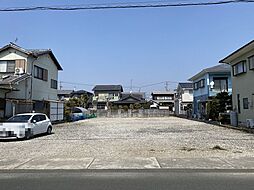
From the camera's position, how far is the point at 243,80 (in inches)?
822

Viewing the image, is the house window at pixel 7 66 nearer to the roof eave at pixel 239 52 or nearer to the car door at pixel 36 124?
the car door at pixel 36 124

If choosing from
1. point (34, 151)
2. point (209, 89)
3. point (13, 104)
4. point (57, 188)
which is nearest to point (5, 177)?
point (57, 188)

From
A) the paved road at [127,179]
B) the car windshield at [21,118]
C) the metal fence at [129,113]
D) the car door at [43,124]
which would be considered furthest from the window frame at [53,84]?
the paved road at [127,179]

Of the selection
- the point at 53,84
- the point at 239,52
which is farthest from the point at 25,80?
the point at 239,52

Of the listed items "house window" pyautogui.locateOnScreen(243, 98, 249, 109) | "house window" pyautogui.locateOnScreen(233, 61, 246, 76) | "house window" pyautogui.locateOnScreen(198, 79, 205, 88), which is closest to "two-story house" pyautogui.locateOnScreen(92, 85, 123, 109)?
"house window" pyautogui.locateOnScreen(198, 79, 205, 88)

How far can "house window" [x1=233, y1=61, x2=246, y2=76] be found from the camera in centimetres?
2052

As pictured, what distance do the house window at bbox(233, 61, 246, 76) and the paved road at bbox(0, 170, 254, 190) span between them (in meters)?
15.0

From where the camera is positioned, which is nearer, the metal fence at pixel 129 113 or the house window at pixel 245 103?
the house window at pixel 245 103

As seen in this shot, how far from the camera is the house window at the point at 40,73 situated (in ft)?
87.6

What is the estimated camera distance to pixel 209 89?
33.1 metres

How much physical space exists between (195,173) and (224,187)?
1325 mm

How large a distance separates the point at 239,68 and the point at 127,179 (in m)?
18.0

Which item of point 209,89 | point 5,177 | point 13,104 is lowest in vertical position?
point 5,177

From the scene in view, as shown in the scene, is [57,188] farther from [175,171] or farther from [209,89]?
[209,89]
